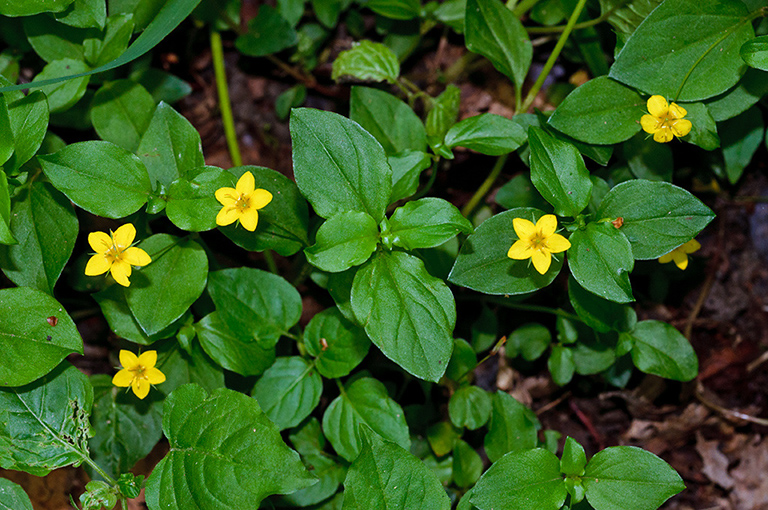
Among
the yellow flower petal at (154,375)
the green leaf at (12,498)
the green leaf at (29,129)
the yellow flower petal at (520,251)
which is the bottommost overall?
the green leaf at (12,498)

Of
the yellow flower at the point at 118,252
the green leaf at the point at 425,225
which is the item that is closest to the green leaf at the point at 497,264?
the green leaf at the point at 425,225

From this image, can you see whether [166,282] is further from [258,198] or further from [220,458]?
[220,458]

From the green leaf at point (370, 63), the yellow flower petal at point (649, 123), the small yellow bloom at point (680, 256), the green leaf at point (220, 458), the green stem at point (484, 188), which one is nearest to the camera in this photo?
the green leaf at point (220, 458)

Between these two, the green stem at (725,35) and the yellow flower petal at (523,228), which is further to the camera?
the green stem at (725,35)

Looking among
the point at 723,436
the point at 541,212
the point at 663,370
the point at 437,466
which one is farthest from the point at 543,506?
the point at 723,436

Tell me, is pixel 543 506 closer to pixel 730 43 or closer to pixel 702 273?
pixel 702 273

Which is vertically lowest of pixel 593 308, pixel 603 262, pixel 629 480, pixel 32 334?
pixel 629 480

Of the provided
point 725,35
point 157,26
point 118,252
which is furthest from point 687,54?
point 118,252

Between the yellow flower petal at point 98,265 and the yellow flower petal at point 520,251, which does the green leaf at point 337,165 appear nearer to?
the yellow flower petal at point 520,251
